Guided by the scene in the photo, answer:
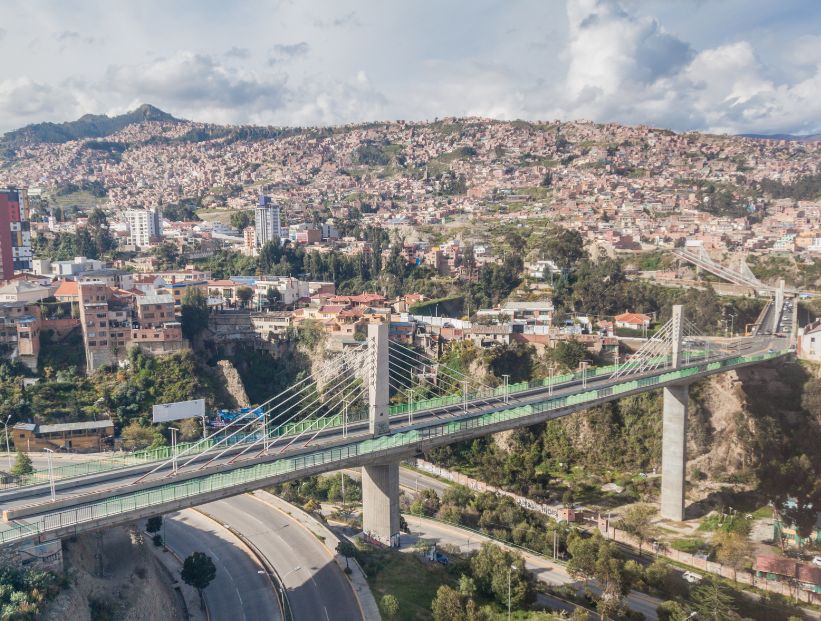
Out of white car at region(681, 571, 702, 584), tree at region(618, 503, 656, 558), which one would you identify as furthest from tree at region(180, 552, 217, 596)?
tree at region(618, 503, 656, 558)

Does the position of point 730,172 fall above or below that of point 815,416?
above

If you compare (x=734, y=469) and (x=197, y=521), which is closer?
(x=197, y=521)

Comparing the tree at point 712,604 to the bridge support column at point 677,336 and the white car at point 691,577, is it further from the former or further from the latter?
the bridge support column at point 677,336

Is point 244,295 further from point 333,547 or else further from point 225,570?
point 333,547

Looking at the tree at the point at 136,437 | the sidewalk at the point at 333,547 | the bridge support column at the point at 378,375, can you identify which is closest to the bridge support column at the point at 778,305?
the bridge support column at the point at 378,375

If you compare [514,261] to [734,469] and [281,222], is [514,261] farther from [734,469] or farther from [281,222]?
[281,222]

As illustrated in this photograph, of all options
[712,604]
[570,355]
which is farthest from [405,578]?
[570,355]

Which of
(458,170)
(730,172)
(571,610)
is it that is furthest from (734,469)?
(458,170)
